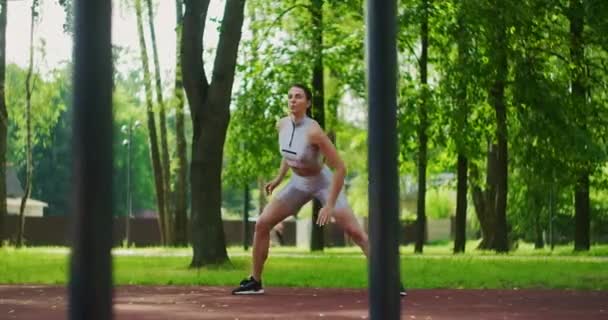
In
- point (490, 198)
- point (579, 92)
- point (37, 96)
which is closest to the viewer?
point (579, 92)

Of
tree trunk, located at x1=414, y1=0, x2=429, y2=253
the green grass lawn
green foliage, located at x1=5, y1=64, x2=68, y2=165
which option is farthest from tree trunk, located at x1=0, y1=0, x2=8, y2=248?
the green grass lawn

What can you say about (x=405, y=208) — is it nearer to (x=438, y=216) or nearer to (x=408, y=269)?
(x=438, y=216)

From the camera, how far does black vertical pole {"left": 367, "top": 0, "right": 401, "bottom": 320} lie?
1.85 metres

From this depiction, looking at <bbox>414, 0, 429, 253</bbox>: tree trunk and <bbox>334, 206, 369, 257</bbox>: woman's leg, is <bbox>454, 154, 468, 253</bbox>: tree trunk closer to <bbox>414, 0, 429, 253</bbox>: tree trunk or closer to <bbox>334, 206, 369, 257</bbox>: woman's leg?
<bbox>414, 0, 429, 253</bbox>: tree trunk

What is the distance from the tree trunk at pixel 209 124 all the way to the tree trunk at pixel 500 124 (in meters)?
5.45

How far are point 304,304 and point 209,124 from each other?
901cm

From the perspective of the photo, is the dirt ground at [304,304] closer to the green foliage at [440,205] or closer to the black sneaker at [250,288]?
the black sneaker at [250,288]

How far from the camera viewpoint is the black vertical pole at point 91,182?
1485 mm

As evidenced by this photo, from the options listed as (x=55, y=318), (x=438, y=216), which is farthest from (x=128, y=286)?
(x=438, y=216)

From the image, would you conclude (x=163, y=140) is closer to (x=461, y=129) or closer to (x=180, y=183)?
(x=180, y=183)

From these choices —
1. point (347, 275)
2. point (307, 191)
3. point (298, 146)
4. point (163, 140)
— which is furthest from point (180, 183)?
point (298, 146)

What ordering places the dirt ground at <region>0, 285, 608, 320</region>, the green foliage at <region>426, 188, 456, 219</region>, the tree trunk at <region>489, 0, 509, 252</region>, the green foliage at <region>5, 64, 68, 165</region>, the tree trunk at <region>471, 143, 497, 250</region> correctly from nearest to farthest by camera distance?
the dirt ground at <region>0, 285, 608, 320</region>
the tree trunk at <region>489, 0, 509, 252</region>
the tree trunk at <region>471, 143, 497, 250</region>
the green foliage at <region>5, 64, 68, 165</region>
the green foliage at <region>426, 188, 456, 219</region>

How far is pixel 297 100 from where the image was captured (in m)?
11.1

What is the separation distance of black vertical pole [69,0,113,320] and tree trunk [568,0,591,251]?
18.2m
